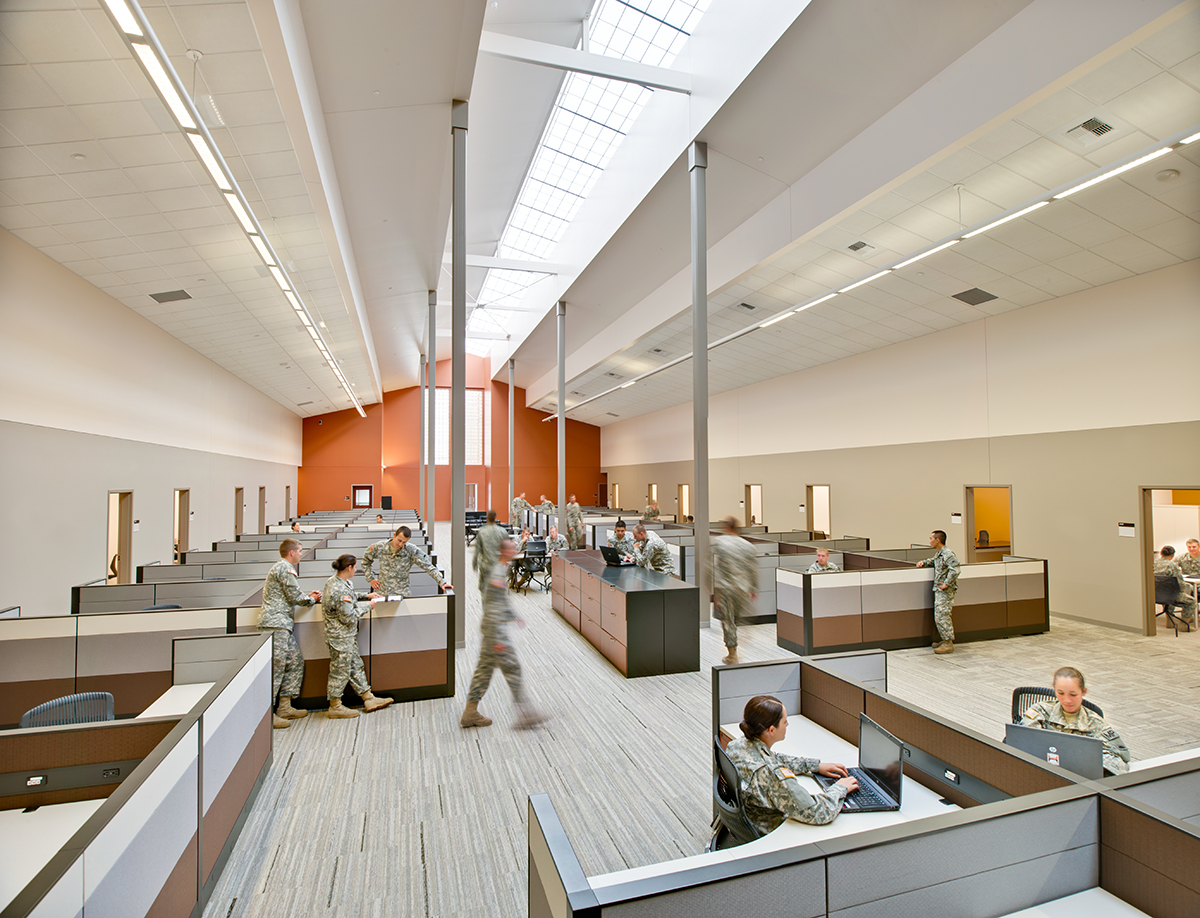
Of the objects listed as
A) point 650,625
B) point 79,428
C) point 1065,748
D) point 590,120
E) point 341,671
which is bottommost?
point 341,671

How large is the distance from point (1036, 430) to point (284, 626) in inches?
386

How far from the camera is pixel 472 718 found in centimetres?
477

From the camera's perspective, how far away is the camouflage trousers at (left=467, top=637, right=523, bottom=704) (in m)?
4.54

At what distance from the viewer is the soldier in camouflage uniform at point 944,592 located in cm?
668

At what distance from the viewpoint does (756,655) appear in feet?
22.0

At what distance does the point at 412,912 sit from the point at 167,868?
1.07 m

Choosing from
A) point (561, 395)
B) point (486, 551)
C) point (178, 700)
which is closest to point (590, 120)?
point (561, 395)

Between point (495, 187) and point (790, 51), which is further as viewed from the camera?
point (495, 187)

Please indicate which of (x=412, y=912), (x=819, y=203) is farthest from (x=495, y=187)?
(x=412, y=912)

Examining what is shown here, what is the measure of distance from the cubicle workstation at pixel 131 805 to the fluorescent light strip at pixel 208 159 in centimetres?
324

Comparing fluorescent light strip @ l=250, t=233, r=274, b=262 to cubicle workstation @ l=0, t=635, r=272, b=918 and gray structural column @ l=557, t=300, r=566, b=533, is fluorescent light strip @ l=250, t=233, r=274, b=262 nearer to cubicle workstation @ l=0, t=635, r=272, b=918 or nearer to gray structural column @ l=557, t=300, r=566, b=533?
A: cubicle workstation @ l=0, t=635, r=272, b=918

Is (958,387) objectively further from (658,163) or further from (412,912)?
(412,912)

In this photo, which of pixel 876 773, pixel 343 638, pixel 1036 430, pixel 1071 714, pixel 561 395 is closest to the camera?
pixel 876 773

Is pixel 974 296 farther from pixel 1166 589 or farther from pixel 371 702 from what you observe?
pixel 371 702
